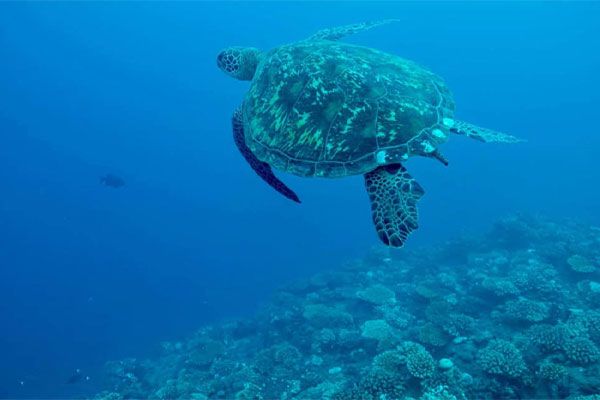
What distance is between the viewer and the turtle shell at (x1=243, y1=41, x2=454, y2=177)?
3.96 metres

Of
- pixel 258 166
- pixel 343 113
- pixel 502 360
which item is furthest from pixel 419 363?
pixel 343 113

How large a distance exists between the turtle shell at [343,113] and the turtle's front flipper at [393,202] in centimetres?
27

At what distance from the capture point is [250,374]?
866 centimetres

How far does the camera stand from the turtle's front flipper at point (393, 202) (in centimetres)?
364

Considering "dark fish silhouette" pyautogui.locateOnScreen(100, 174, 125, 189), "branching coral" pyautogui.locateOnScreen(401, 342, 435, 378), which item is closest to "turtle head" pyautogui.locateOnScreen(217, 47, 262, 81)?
"branching coral" pyautogui.locateOnScreen(401, 342, 435, 378)

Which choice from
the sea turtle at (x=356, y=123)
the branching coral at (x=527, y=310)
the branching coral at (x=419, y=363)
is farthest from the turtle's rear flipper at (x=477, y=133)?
the branching coral at (x=527, y=310)

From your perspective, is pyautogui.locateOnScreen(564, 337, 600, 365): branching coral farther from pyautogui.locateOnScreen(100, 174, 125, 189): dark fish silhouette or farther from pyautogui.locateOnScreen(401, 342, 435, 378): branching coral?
pyautogui.locateOnScreen(100, 174, 125, 189): dark fish silhouette

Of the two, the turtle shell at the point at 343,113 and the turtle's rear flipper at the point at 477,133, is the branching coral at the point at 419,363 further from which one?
the turtle shell at the point at 343,113

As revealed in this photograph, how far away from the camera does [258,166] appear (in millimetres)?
5020

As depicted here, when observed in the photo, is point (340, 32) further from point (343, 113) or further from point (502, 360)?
point (502, 360)

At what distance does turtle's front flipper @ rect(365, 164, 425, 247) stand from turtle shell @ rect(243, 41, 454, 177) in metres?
0.27

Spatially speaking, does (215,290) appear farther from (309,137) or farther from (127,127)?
(127,127)

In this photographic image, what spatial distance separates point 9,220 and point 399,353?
97.0 m

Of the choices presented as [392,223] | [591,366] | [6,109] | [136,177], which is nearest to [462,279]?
[591,366]
